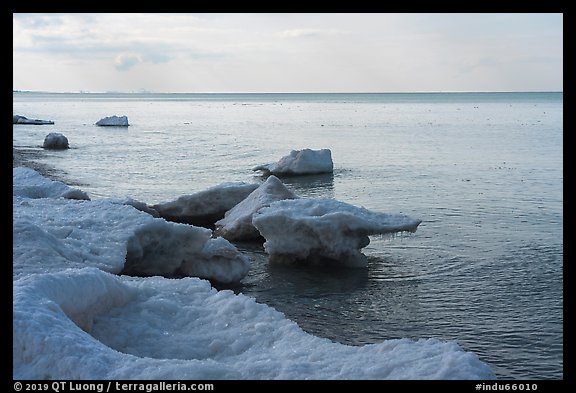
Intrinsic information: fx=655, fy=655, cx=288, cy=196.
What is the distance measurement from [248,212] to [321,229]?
3024 millimetres

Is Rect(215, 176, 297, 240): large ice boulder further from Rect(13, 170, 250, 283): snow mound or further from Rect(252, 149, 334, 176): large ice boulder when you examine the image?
Rect(252, 149, 334, 176): large ice boulder

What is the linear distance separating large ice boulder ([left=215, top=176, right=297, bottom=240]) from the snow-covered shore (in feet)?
16.3

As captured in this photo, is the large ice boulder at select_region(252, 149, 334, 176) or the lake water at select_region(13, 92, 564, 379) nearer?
the lake water at select_region(13, 92, 564, 379)

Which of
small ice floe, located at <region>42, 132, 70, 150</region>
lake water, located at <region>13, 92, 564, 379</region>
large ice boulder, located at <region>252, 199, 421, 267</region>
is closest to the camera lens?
lake water, located at <region>13, 92, 564, 379</region>

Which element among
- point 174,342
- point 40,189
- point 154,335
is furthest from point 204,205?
point 174,342

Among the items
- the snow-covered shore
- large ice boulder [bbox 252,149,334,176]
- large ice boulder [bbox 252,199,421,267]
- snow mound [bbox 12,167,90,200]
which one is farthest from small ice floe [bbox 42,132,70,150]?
the snow-covered shore

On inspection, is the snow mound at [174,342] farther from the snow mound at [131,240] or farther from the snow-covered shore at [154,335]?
the snow mound at [131,240]

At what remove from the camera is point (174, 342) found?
673 cm

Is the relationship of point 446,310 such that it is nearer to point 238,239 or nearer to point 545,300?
point 545,300

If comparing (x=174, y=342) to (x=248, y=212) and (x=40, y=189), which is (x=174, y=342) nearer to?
(x=248, y=212)

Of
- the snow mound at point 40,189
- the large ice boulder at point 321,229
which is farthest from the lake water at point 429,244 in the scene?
the snow mound at point 40,189

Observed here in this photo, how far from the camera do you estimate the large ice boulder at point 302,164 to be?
27.4 metres

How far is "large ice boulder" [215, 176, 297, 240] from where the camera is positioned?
1563cm
